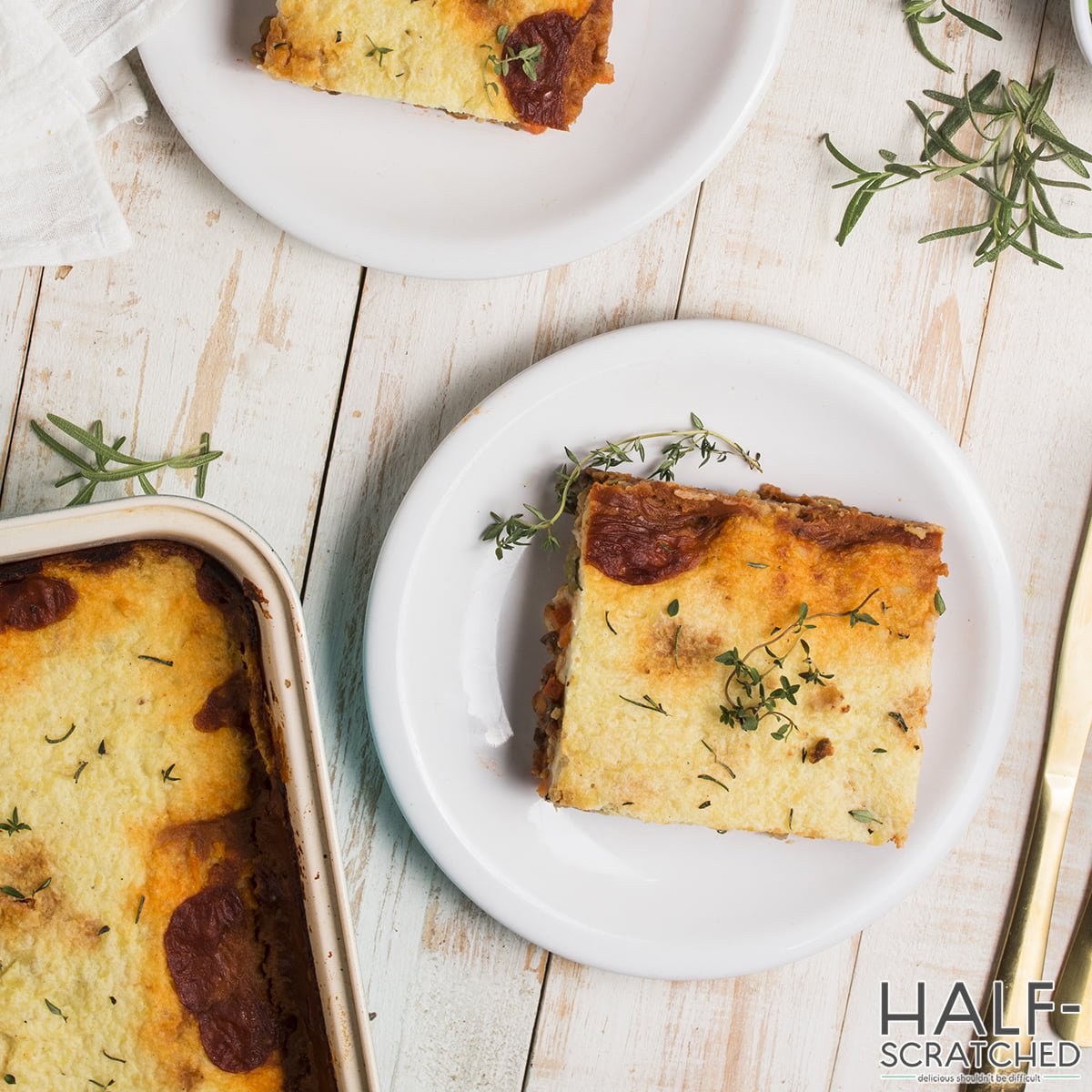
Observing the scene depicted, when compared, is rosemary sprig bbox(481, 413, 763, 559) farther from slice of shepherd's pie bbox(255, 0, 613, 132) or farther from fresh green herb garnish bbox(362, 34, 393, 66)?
fresh green herb garnish bbox(362, 34, 393, 66)

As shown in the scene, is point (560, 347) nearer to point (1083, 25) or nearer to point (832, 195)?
point (832, 195)

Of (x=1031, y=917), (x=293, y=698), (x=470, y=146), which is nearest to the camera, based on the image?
(x=293, y=698)

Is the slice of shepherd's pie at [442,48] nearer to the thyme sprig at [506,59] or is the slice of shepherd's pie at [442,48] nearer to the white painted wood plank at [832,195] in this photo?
the thyme sprig at [506,59]

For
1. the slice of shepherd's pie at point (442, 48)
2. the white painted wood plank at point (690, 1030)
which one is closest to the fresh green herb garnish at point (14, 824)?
the white painted wood plank at point (690, 1030)

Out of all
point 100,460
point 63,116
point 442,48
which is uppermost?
point 442,48

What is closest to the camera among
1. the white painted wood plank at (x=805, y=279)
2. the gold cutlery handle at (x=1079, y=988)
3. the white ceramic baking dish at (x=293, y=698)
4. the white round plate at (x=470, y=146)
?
the white ceramic baking dish at (x=293, y=698)

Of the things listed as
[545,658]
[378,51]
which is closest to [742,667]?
[545,658]
